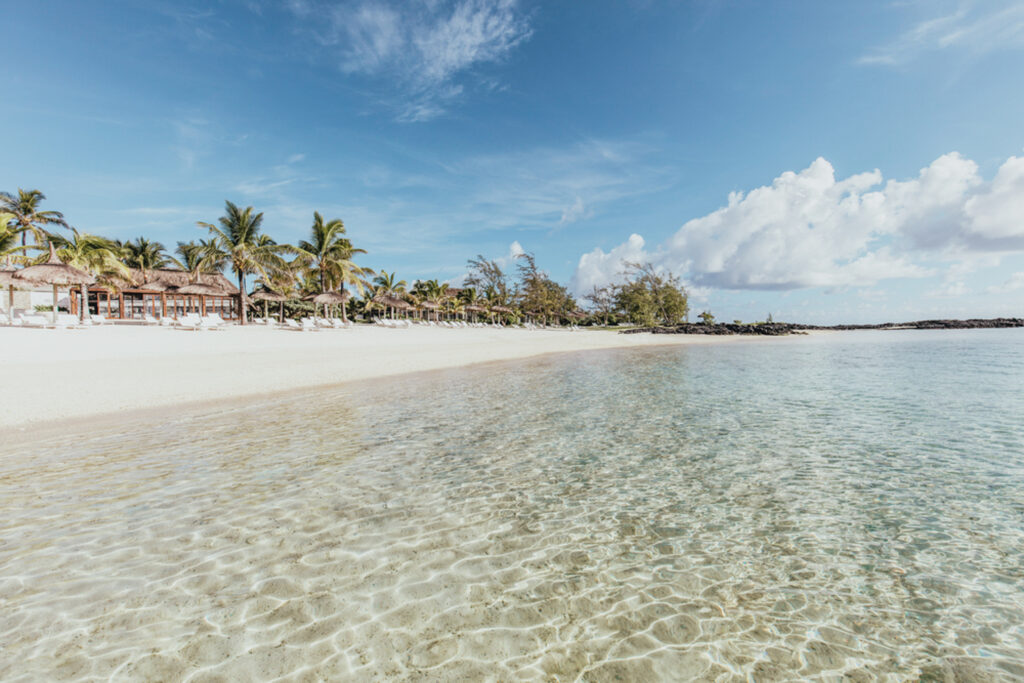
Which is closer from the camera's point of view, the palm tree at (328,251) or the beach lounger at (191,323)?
the beach lounger at (191,323)

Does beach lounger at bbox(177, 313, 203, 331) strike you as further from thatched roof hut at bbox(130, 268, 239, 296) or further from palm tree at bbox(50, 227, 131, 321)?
thatched roof hut at bbox(130, 268, 239, 296)

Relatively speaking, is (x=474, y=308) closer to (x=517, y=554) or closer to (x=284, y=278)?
(x=284, y=278)

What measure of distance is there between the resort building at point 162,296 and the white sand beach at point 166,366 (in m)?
16.8

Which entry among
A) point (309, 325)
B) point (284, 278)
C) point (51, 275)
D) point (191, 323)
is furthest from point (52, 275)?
point (284, 278)

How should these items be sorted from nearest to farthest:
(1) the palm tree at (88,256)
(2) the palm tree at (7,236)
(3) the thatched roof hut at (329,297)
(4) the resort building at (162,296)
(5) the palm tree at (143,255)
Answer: (2) the palm tree at (7,236) → (1) the palm tree at (88,256) → (3) the thatched roof hut at (329,297) → (4) the resort building at (162,296) → (5) the palm tree at (143,255)

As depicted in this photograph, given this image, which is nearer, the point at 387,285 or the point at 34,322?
the point at 34,322

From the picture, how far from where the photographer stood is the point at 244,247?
34.2 meters

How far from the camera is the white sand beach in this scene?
33.2 ft

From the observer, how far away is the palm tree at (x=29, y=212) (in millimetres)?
32156

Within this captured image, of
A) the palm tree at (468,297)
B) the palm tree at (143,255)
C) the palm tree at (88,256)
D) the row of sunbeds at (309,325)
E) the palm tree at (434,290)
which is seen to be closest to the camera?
the palm tree at (88,256)

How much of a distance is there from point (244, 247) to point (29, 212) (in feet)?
53.7

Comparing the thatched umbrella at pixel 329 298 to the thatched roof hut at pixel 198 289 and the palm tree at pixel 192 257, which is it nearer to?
the thatched roof hut at pixel 198 289

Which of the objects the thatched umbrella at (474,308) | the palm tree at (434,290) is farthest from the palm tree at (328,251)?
the thatched umbrella at (474,308)

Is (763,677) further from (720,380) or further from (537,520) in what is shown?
(720,380)
